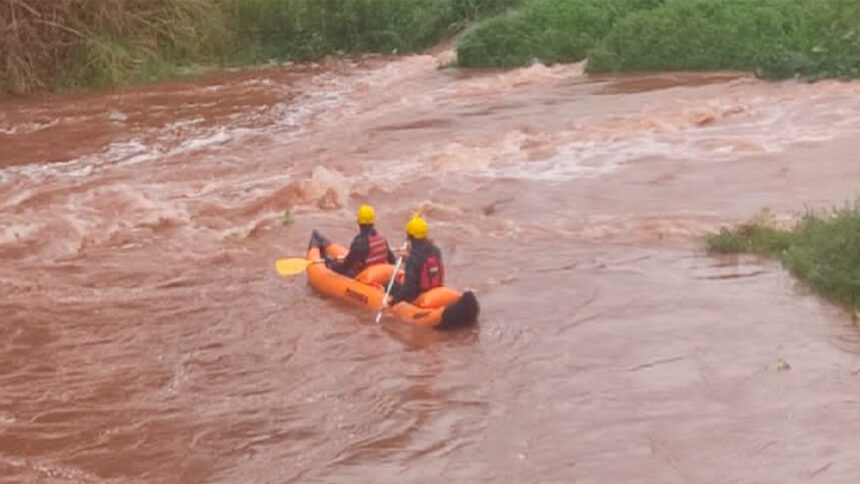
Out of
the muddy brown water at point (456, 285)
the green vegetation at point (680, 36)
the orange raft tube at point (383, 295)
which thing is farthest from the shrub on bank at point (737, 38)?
the orange raft tube at point (383, 295)

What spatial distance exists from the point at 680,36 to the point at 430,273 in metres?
11.7

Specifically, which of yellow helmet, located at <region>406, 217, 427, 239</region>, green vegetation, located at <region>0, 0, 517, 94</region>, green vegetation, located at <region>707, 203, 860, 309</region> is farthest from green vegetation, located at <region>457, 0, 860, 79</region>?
yellow helmet, located at <region>406, 217, 427, 239</region>

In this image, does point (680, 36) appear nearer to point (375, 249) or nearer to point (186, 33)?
point (186, 33)

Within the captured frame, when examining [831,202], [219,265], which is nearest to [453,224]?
[219,265]

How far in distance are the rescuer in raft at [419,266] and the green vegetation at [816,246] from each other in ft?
8.50

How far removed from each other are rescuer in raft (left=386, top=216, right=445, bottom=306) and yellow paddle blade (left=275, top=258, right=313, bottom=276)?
1.12 m

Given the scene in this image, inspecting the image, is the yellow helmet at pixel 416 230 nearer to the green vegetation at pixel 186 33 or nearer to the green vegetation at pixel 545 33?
the green vegetation at pixel 545 33

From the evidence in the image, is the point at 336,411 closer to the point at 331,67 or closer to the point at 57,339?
the point at 57,339

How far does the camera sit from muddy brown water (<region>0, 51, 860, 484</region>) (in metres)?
7.64

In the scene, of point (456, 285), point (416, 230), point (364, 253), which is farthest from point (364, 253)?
point (416, 230)

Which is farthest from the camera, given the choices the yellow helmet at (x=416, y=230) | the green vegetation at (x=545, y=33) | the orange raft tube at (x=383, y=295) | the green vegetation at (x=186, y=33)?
the green vegetation at (x=545, y=33)

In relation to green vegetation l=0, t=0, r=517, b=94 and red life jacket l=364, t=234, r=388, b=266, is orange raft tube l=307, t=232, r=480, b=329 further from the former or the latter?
green vegetation l=0, t=0, r=517, b=94

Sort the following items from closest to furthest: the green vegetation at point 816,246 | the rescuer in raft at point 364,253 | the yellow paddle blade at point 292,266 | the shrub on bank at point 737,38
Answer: the green vegetation at point 816,246
the rescuer in raft at point 364,253
the yellow paddle blade at point 292,266
the shrub on bank at point 737,38

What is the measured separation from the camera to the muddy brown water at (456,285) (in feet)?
25.1
